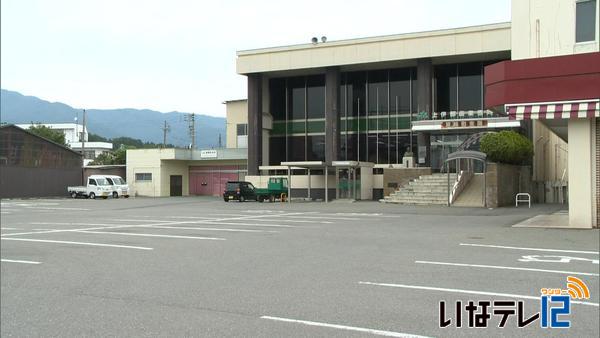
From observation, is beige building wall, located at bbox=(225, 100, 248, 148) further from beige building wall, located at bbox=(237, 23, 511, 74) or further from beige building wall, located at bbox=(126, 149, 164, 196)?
beige building wall, located at bbox=(237, 23, 511, 74)

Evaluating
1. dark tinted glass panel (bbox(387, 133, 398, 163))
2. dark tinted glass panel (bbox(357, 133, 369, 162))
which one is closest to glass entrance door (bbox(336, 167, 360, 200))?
dark tinted glass panel (bbox(387, 133, 398, 163))

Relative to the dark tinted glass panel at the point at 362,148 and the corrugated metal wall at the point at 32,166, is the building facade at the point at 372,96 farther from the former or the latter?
the corrugated metal wall at the point at 32,166

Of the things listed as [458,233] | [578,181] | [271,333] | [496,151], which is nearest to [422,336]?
[271,333]

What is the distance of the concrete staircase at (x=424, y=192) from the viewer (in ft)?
109

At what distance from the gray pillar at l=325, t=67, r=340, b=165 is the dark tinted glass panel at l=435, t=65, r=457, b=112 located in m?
8.03

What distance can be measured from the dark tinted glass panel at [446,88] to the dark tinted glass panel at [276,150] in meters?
14.1

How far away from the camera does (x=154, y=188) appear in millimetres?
53750

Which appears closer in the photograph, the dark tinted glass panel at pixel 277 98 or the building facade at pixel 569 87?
the building facade at pixel 569 87

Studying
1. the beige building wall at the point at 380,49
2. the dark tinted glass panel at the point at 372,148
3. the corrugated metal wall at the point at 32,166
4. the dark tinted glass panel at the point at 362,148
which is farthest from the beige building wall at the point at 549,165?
the corrugated metal wall at the point at 32,166

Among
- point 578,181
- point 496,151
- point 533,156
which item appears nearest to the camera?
point 578,181

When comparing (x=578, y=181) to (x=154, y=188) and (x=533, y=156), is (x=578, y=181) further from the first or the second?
(x=154, y=188)

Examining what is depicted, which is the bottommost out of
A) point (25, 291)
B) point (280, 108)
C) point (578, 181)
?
point (25, 291)

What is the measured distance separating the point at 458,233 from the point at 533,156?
25.8 metres

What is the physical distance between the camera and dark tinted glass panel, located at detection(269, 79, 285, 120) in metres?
50.9
